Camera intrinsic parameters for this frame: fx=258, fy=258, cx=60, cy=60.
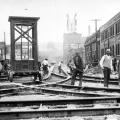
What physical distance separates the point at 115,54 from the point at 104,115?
33103 millimetres

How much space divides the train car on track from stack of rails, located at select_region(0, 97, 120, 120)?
658 cm

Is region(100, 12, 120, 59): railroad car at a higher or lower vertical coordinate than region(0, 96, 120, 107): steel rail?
higher

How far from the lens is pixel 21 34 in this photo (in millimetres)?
12773

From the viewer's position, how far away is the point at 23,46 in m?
13.8

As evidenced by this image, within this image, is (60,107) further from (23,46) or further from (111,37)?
(111,37)

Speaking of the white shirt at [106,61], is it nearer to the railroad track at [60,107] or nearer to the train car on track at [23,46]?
the railroad track at [60,107]

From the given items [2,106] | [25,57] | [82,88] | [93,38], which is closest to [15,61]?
[25,57]

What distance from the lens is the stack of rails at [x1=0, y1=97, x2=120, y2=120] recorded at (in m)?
5.64

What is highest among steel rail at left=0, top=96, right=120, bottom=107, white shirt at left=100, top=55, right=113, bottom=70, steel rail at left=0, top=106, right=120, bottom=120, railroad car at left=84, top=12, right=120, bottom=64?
railroad car at left=84, top=12, right=120, bottom=64

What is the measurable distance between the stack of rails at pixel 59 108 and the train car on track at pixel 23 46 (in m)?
6.58

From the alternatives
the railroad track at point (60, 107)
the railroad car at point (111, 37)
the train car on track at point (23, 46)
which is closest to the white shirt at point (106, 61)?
the railroad track at point (60, 107)

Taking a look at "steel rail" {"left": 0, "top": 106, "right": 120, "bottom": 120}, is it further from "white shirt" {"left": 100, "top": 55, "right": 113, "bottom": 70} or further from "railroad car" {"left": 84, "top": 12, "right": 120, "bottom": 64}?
"railroad car" {"left": 84, "top": 12, "right": 120, "bottom": 64}

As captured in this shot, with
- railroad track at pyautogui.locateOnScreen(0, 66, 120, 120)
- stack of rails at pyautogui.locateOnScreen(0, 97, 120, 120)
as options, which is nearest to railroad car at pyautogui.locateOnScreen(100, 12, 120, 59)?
railroad track at pyautogui.locateOnScreen(0, 66, 120, 120)

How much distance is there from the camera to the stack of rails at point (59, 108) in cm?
564
